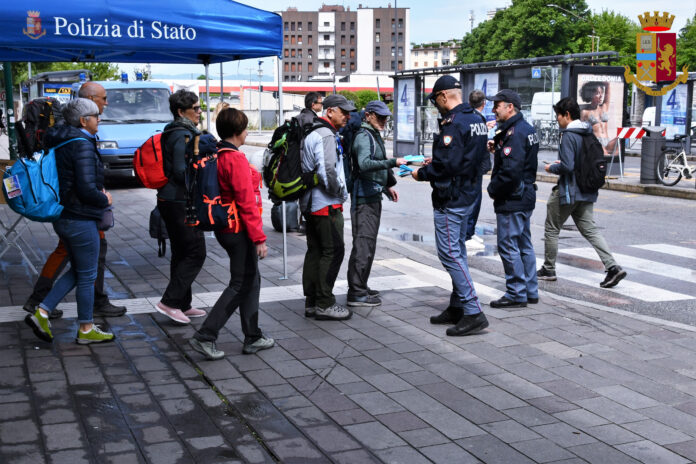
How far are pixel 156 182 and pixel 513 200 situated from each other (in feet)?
9.63

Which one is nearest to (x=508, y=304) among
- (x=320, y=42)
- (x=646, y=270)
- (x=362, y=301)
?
(x=362, y=301)

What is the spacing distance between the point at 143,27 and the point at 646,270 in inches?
230

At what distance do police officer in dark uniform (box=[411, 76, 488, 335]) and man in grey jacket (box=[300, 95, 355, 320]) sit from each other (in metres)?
0.68

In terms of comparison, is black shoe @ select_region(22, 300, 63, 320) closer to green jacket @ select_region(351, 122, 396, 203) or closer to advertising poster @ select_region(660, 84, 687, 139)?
green jacket @ select_region(351, 122, 396, 203)

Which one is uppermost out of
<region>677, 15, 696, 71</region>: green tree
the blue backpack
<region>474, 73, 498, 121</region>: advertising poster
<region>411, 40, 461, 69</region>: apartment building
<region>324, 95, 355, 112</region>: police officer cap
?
<region>411, 40, 461, 69</region>: apartment building

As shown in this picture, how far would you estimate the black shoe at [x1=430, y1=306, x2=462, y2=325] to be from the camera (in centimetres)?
641

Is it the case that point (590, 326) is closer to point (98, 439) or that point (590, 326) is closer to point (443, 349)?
point (443, 349)

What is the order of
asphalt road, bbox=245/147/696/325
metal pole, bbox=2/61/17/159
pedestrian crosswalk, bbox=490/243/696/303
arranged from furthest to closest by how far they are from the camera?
metal pole, bbox=2/61/17/159
pedestrian crosswalk, bbox=490/243/696/303
asphalt road, bbox=245/147/696/325

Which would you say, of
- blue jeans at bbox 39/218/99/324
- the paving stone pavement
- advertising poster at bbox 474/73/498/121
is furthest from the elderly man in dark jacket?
advertising poster at bbox 474/73/498/121

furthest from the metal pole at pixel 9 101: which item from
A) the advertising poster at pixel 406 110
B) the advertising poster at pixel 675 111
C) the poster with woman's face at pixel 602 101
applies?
the advertising poster at pixel 675 111

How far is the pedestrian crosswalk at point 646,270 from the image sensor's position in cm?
805

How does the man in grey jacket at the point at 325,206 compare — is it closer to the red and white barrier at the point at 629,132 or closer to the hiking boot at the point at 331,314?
the hiking boot at the point at 331,314

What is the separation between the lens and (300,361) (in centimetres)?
546

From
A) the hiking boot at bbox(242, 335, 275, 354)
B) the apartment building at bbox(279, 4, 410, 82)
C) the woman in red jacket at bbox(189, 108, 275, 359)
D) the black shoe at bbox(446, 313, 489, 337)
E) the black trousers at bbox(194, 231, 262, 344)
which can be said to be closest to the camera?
the woman in red jacket at bbox(189, 108, 275, 359)
